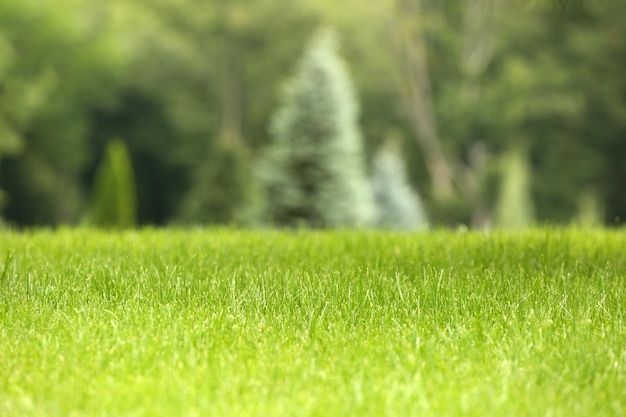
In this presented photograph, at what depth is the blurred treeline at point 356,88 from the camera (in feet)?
141

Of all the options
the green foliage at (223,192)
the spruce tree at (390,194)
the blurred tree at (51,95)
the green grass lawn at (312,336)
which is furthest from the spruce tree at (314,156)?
the green grass lawn at (312,336)

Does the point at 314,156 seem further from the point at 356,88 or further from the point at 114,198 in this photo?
the point at 356,88

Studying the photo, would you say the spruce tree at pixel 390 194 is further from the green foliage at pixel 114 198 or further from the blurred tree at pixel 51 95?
the blurred tree at pixel 51 95

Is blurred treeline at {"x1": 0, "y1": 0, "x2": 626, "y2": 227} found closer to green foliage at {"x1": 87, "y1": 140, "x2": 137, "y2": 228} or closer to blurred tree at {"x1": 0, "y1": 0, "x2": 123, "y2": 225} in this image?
blurred tree at {"x1": 0, "y1": 0, "x2": 123, "y2": 225}

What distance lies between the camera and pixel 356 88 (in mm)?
48594

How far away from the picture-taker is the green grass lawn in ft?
13.7

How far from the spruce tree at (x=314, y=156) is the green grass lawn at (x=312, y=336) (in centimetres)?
2016

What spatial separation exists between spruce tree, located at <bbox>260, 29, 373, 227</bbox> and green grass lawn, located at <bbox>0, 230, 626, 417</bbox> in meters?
20.2

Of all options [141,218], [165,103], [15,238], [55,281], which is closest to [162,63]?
[165,103]

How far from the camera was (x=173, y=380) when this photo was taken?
438 cm

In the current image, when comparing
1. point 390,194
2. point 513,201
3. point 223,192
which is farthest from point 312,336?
point 513,201

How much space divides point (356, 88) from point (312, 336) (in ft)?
145

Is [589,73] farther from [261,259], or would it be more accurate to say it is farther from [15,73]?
[261,259]

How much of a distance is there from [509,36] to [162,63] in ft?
61.0
